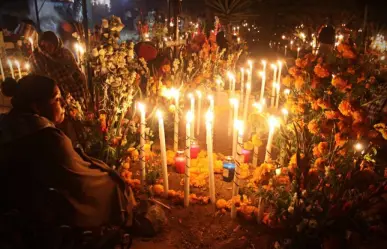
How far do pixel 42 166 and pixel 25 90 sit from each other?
527mm

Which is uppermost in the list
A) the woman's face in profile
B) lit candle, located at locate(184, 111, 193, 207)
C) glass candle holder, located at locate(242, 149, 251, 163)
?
the woman's face in profile

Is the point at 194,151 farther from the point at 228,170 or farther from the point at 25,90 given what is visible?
the point at 25,90

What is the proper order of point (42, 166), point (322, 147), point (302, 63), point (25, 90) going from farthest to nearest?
point (302, 63) → point (322, 147) → point (25, 90) → point (42, 166)

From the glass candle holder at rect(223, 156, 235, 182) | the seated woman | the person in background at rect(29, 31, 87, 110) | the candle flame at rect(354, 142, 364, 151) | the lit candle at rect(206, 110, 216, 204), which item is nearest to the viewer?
the seated woman

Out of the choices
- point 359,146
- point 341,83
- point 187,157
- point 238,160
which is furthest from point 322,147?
A: point 187,157

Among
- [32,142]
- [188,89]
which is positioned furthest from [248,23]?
[32,142]

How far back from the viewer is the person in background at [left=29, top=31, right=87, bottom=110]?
4.20 metres

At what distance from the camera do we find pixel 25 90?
2.22 metres

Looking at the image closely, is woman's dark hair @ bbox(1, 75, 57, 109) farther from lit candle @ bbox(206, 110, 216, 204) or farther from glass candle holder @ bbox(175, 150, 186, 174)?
glass candle holder @ bbox(175, 150, 186, 174)

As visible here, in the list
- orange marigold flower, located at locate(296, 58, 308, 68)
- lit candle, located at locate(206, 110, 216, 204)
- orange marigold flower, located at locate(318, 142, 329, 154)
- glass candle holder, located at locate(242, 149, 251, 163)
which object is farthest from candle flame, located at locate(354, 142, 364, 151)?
glass candle holder, located at locate(242, 149, 251, 163)

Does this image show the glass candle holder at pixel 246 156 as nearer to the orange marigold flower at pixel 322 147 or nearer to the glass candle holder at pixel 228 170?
the glass candle holder at pixel 228 170

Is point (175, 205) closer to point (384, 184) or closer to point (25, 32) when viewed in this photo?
point (384, 184)

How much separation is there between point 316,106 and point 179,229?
1598mm

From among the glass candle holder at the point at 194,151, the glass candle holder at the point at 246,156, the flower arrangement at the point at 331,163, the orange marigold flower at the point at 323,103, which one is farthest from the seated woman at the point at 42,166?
the glass candle holder at the point at 246,156
